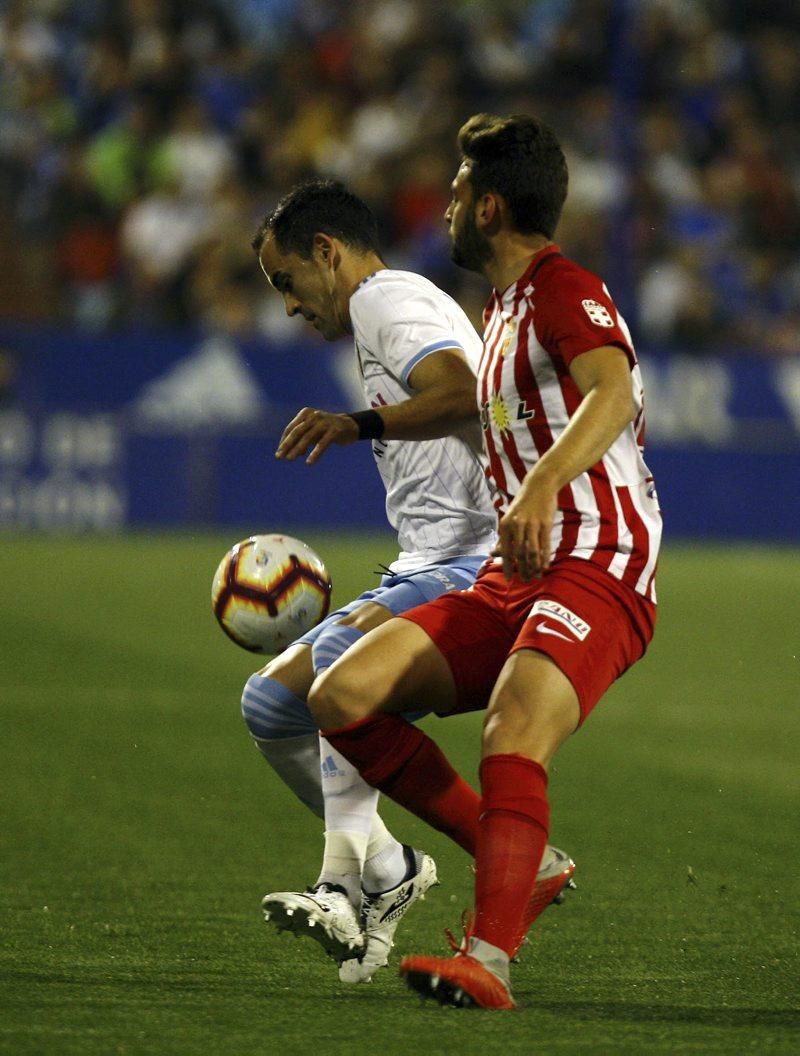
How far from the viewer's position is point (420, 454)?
524 centimetres

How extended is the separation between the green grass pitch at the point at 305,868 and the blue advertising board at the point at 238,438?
5.27 meters

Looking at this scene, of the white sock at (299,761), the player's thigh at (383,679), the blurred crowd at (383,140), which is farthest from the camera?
the blurred crowd at (383,140)

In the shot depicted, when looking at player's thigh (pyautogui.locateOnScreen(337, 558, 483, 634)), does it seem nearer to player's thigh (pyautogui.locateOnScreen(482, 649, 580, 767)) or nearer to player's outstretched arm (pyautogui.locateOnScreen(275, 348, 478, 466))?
player's outstretched arm (pyautogui.locateOnScreen(275, 348, 478, 466))

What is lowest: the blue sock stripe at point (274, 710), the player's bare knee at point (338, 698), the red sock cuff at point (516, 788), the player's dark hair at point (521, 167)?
the blue sock stripe at point (274, 710)

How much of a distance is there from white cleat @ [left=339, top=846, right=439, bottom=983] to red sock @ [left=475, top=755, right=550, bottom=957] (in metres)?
0.54

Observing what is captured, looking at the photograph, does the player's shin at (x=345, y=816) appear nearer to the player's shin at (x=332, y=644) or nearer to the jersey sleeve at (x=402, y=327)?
the player's shin at (x=332, y=644)

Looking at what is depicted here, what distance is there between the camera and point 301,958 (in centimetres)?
487

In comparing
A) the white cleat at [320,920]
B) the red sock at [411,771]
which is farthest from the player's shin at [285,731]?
the white cleat at [320,920]

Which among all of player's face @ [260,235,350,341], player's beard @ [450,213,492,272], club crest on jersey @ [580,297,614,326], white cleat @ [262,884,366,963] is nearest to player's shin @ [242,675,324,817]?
white cleat @ [262,884,366,963]

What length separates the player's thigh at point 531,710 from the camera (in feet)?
13.8

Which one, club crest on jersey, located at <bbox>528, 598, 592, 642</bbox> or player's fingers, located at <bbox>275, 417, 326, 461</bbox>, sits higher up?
player's fingers, located at <bbox>275, 417, 326, 461</bbox>

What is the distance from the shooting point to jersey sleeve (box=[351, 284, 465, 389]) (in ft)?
16.4

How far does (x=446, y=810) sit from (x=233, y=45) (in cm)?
1649

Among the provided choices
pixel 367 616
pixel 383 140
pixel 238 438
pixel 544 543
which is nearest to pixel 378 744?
pixel 367 616
